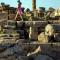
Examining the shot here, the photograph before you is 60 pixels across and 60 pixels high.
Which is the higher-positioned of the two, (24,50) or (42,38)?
(42,38)

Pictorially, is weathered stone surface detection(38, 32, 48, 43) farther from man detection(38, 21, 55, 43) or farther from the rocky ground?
the rocky ground

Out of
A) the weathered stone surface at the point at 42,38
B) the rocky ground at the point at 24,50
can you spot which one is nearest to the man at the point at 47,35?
the weathered stone surface at the point at 42,38

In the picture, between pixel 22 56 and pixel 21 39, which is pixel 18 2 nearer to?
pixel 21 39

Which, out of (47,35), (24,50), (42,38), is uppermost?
(47,35)

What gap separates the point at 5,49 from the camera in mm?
12211

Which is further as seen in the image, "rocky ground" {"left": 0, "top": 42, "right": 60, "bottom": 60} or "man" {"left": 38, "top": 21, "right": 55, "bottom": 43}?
"man" {"left": 38, "top": 21, "right": 55, "bottom": 43}

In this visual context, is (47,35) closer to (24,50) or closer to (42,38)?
(42,38)

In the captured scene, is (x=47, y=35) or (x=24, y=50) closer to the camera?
(x=24, y=50)

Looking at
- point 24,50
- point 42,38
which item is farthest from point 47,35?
point 24,50

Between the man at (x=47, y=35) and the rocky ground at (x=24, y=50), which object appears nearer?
the rocky ground at (x=24, y=50)

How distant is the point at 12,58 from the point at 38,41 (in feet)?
5.94

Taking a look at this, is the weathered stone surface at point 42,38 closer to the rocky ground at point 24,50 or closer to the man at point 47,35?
the man at point 47,35

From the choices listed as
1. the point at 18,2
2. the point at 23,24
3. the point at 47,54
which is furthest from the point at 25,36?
the point at 18,2

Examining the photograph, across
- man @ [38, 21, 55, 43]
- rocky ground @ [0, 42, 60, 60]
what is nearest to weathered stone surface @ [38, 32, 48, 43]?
man @ [38, 21, 55, 43]
